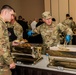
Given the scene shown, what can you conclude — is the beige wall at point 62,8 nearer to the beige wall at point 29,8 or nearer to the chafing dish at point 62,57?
the beige wall at point 29,8

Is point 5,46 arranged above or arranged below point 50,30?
below

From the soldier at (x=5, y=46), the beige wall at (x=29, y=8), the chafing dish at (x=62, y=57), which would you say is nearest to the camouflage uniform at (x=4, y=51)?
the soldier at (x=5, y=46)

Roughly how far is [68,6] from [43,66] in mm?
6539

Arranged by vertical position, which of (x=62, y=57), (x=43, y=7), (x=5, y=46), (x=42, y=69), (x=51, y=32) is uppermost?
(x=43, y=7)

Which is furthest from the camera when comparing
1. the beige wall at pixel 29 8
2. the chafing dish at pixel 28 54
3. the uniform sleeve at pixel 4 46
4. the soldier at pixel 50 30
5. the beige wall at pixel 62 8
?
the beige wall at pixel 29 8

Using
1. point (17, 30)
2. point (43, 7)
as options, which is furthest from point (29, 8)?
point (17, 30)

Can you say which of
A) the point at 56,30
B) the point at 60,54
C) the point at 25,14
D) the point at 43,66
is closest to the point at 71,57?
the point at 60,54

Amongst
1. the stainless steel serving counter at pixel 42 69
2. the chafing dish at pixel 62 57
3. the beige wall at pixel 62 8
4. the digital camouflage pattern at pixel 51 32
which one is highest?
the beige wall at pixel 62 8

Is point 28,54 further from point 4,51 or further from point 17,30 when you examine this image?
point 17,30

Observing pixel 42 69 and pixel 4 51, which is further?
pixel 42 69

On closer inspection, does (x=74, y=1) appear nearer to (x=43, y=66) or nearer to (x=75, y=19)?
(x=75, y=19)

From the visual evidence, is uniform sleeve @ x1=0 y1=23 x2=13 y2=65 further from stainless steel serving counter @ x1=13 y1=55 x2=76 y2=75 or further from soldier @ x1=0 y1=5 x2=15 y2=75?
stainless steel serving counter @ x1=13 y1=55 x2=76 y2=75

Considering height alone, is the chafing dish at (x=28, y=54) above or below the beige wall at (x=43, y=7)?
below

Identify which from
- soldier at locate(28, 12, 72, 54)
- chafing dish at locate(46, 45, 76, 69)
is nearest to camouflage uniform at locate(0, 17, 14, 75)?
chafing dish at locate(46, 45, 76, 69)
